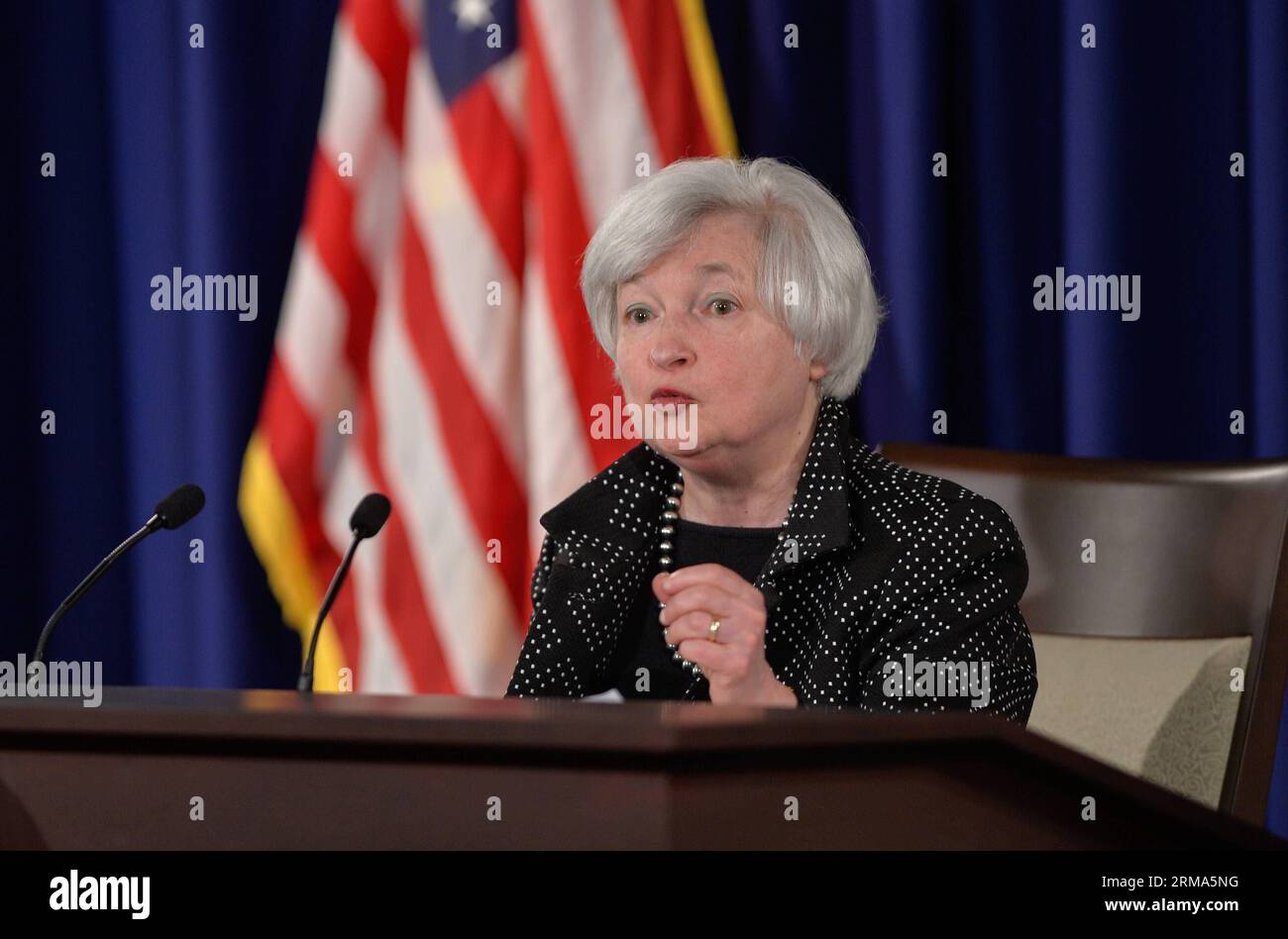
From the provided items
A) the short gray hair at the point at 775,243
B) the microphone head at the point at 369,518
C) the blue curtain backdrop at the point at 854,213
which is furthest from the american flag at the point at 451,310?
the microphone head at the point at 369,518

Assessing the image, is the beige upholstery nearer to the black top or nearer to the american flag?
the black top

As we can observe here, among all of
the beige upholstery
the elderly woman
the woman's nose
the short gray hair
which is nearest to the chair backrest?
the beige upholstery

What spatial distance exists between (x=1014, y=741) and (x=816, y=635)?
92 centimetres

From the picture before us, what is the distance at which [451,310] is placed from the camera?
2781 mm

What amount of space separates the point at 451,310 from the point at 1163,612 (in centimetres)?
139

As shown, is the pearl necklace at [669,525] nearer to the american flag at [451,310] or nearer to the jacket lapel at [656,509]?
the jacket lapel at [656,509]

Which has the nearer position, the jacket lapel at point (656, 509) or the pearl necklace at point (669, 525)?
the jacket lapel at point (656, 509)

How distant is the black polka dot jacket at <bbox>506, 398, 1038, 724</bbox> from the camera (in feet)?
5.40

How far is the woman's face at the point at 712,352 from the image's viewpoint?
5.94ft

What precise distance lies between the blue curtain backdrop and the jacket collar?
0.78 meters

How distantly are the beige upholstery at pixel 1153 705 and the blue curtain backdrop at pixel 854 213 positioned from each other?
655 millimetres

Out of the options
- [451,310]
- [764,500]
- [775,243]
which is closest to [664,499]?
[764,500]

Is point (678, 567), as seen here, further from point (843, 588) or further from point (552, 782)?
point (552, 782)

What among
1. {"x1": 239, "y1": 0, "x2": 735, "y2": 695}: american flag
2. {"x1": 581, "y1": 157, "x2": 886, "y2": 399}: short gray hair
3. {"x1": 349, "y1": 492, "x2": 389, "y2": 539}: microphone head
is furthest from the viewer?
{"x1": 239, "y1": 0, "x2": 735, "y2": 695}: american flag
